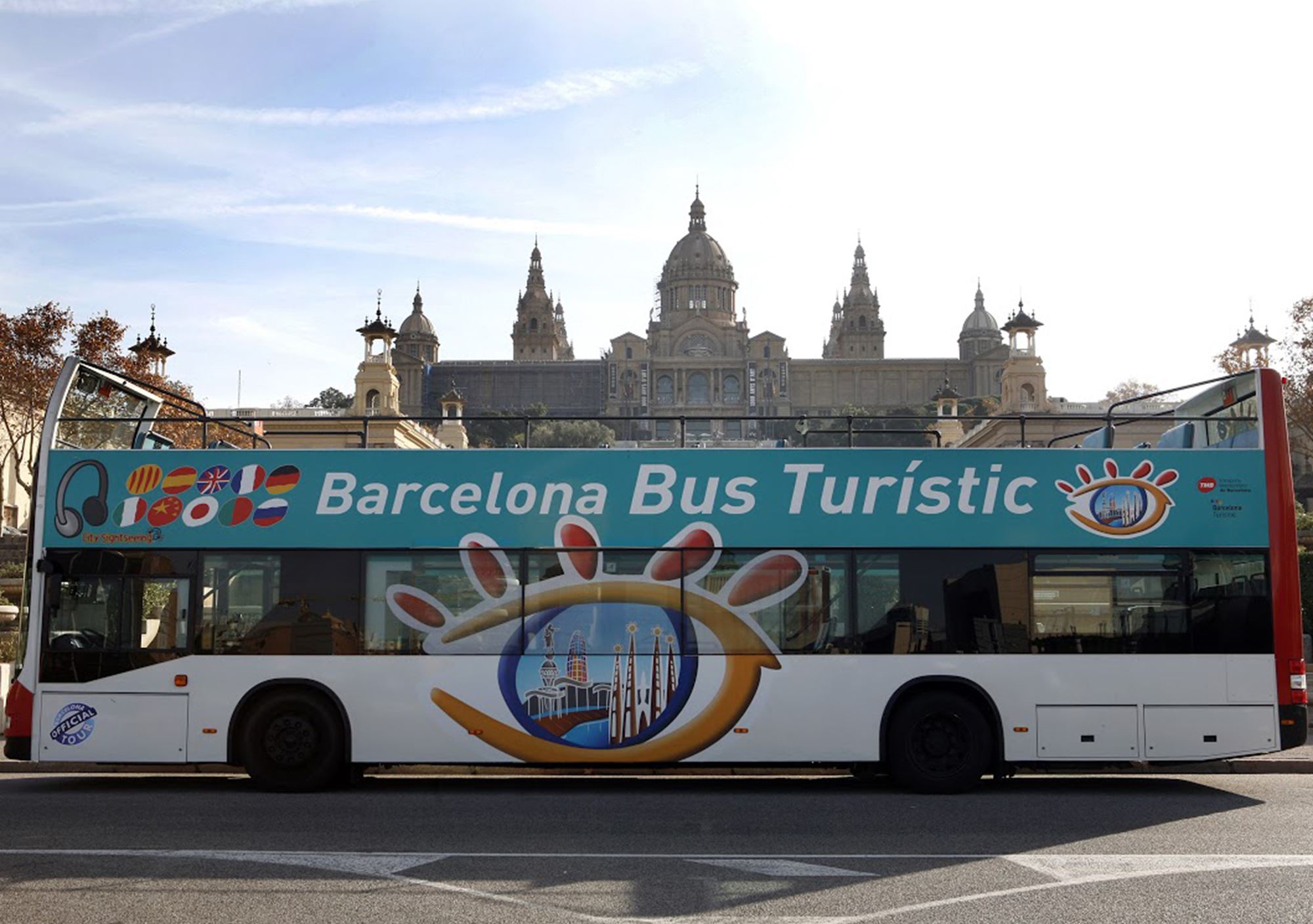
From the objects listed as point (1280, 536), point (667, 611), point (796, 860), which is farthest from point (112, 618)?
point (1280, 536)

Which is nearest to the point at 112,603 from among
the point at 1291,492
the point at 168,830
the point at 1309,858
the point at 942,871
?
the point at 168,830

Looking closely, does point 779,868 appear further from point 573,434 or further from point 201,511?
point 573,434

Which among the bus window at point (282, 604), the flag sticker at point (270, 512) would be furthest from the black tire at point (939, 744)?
the flag sticker at point (270, 512)

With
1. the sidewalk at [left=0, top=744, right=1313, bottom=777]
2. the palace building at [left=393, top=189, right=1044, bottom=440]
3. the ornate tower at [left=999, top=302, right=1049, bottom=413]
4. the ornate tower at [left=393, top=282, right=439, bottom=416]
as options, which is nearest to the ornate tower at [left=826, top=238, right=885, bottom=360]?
the palace building at [left=393, top=189, right=1044, bottom=440]

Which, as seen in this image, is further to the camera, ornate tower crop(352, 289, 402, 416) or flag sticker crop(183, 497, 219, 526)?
ornate tower crop(352, 289, 402, 416)

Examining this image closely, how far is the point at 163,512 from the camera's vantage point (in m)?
11.8

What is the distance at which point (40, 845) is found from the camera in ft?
27.9

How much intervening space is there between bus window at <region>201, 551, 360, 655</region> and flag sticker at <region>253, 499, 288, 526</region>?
30 cm

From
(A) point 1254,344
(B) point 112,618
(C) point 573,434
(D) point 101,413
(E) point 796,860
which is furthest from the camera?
(C) point 573,434

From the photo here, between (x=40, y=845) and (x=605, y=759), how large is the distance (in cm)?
460

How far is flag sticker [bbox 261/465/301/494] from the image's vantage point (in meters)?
11.8

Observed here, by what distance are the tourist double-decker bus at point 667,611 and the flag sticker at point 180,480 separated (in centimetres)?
4

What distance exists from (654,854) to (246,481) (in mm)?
5596

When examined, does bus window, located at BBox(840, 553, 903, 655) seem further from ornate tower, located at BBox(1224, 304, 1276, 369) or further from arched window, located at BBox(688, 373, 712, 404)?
arched window, located at BBox(688, 373, 712, 404)
